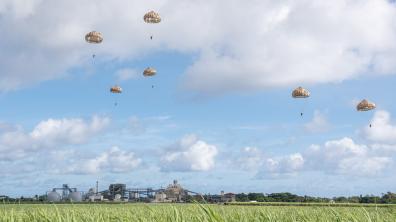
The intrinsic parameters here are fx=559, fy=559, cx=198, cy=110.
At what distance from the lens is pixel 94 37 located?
55.0m

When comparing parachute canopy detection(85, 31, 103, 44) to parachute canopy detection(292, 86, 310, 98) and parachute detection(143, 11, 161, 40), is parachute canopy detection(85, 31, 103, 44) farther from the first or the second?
parachute canopy detection(292, 86, 310, 98)

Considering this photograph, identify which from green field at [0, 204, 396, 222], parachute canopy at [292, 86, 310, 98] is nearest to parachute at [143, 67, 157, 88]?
parachute canopy at [292, 86, 310, 98]

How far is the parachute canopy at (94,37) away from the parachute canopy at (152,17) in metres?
6.62

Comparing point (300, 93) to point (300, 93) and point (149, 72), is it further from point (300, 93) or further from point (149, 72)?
point (149, 72)

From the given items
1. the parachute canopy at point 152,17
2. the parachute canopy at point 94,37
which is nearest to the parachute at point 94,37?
the parachute canopy at point 94,37

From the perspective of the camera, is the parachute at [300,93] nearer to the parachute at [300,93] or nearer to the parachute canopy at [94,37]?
the parachute at [300,93]

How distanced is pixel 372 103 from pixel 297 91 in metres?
7.21

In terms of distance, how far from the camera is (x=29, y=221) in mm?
10086

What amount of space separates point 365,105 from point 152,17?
21.9 meters

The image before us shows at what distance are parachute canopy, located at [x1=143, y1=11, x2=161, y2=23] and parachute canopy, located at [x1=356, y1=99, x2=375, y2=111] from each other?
67.9 ft

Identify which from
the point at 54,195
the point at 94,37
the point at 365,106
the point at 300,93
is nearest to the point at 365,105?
the point at 365,106

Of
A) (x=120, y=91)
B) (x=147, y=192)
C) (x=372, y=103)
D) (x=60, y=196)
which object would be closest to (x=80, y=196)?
(x=60, y=196)

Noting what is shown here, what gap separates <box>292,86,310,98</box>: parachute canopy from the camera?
54.9 meters

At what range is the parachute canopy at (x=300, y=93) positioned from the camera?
54856 mm
